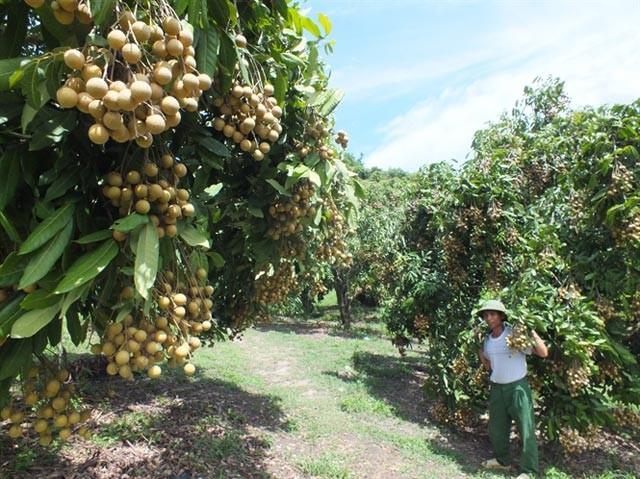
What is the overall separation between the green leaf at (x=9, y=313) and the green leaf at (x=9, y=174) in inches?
10.7

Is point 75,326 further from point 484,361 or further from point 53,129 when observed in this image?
point 484,361

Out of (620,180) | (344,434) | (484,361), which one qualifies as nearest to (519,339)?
(484,361)

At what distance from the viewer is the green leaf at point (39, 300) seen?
1.14m

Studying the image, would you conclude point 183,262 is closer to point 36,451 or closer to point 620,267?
point 36,451

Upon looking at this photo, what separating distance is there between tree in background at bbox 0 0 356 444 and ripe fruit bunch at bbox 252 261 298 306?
0.91m

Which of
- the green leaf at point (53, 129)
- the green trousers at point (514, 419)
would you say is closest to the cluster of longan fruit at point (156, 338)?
the green leaf at point (53, 129)

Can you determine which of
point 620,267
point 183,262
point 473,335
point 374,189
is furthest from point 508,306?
point 374,189

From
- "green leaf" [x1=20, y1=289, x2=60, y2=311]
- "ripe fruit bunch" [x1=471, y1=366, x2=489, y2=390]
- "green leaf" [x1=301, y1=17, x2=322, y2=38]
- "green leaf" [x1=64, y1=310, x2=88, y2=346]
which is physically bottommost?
"ripe fruit bunch" [x1=471, y1=366, x2=489, y2=390]

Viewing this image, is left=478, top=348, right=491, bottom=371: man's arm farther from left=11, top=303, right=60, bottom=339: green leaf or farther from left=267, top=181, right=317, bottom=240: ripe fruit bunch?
left=11, top=303, right=60, bottom=339: green leaf

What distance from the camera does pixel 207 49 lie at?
1435 mm

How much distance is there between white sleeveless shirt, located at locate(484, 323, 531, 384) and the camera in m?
3.93

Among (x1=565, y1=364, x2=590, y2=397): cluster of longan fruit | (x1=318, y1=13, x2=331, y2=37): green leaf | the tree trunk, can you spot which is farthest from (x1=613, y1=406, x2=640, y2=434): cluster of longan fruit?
the tree trunk

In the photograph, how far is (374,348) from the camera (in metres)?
10.5

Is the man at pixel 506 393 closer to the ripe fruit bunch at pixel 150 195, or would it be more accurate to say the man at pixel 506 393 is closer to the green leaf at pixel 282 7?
the green leaf at pixel 282 7
